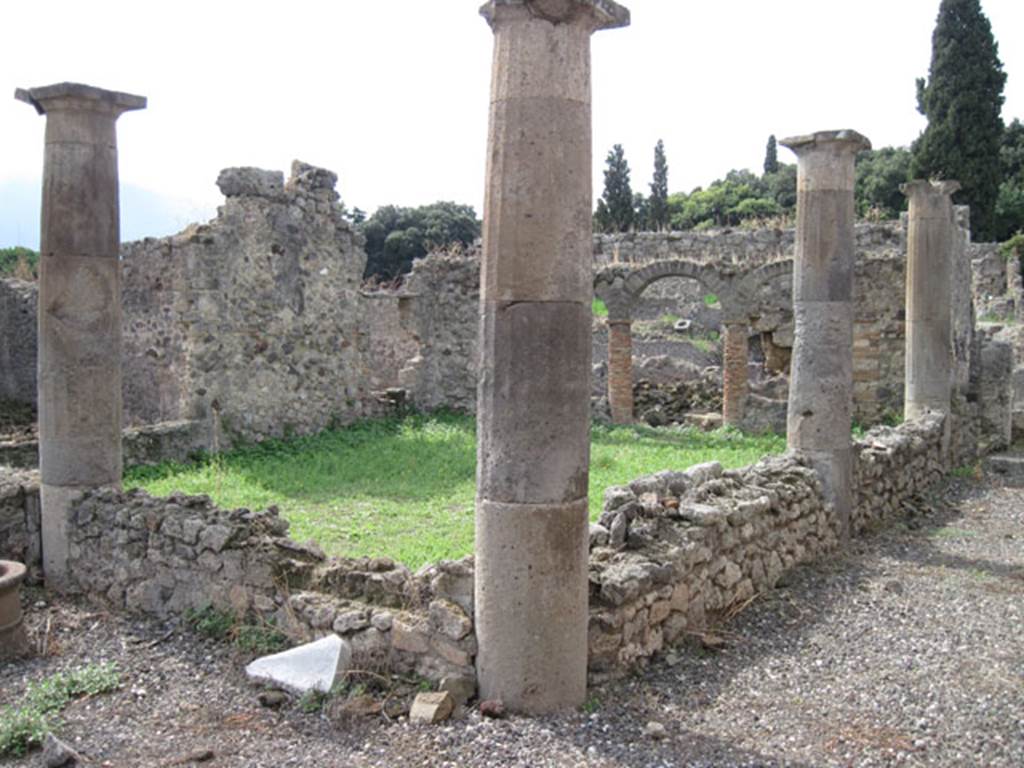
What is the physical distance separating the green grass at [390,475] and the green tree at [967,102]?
20003mm

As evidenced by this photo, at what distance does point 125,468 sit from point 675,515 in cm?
753

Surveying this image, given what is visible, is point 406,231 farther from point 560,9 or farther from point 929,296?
point 560,9

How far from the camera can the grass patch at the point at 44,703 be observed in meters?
4.89

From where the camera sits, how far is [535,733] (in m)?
4.70

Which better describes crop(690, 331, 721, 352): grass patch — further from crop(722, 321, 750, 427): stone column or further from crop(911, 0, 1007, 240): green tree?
crop(911, 0, 1007, 240): green tree

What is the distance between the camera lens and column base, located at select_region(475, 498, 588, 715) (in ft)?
16.0

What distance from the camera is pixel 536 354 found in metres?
4.80

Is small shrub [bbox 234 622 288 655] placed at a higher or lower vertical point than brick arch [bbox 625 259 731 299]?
lower

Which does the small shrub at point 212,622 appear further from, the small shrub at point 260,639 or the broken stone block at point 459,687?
the broken stone block at point 459,687

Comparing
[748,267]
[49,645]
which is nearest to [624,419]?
[748,267]

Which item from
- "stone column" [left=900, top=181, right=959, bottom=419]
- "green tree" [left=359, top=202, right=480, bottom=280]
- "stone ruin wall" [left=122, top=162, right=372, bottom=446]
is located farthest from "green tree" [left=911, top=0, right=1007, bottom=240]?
"stone ruin wall" [left=122, top=162, right=372, bottom=446]

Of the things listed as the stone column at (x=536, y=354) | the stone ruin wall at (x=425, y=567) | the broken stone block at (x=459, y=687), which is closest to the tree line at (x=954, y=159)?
the stone ruin wall at (x=425, y=567)

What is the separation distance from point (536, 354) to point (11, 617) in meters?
3.93

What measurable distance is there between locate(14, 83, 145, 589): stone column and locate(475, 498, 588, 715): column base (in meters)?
3.95
